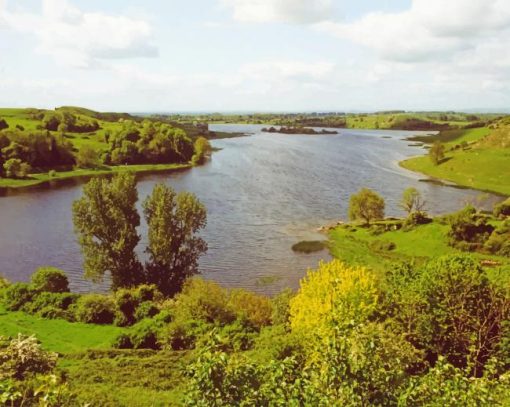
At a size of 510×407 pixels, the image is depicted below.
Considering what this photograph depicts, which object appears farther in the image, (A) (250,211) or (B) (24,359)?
(A) (250,211)

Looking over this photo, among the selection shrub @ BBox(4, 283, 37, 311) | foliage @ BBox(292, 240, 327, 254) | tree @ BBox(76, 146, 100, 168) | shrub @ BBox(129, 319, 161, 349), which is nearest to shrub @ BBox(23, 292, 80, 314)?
shrub @ BBox(4, 283, 37, 311)

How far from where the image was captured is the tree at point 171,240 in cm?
5762

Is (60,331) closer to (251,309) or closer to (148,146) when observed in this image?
(251,309)

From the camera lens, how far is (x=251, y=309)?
47625mm

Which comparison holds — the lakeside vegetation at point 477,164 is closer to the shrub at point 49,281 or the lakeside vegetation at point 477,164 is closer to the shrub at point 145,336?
the shrub at point 145,336

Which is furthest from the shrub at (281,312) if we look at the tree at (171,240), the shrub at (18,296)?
the shrub at (18,296)

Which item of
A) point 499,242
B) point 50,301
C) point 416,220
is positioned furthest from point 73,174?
point 499,242

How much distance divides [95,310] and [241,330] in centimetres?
1633

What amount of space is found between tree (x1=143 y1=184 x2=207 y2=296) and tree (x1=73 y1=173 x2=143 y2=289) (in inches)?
89.3

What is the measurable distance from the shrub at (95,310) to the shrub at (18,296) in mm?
6502

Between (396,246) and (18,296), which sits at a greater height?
(18,296)

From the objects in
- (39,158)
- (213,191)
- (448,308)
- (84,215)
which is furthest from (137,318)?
(39,158)

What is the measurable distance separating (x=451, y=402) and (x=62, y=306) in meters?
46.4

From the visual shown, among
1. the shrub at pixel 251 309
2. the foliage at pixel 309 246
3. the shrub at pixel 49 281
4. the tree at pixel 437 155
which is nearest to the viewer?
the shrub at pixel 251 309
